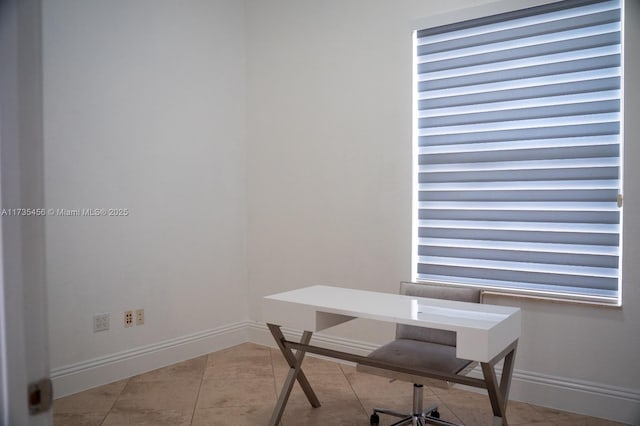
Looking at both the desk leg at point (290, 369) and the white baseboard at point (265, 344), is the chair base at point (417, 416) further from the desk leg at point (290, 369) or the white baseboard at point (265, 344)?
the white baseboard at point (265, 344)

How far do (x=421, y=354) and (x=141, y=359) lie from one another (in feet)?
7.03

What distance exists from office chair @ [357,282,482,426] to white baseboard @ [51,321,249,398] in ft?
5.72

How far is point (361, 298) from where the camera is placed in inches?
106

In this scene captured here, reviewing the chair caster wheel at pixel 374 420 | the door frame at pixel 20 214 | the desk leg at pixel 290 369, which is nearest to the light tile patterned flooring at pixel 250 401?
the chair caster wheel at pixel 374 420

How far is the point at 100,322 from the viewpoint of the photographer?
11.4 ft

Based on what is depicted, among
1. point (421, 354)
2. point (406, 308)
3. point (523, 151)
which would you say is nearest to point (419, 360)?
point (421, 354)

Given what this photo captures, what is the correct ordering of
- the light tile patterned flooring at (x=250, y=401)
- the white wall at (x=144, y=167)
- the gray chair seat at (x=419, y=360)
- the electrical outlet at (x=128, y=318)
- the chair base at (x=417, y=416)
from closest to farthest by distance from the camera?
the gray chair seat at (x=419, y=360)
the chair base at (x=417, y=416)
the light tile patterned flooring at (x=250, y=401)
the white wall at (x=144, y=167)
the electrical outlet at (x=128, y=318)

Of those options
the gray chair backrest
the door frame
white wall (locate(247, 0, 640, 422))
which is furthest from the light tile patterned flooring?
the door frame

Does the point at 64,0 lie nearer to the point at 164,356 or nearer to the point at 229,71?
the point at 229,71

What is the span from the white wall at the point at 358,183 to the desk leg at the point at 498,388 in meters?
0.87

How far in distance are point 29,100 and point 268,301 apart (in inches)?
82.9

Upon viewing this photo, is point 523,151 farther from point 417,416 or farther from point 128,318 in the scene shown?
point 128,318

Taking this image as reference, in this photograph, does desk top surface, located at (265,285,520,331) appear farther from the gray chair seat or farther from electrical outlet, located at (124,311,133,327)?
electrical outlet, located at (124,311,133,327)

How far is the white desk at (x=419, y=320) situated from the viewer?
6.77 feet
